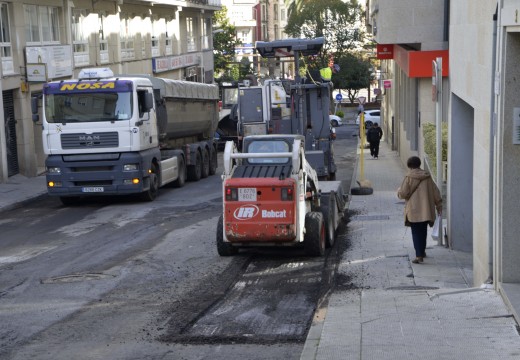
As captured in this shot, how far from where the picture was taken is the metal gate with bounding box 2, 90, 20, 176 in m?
30.0

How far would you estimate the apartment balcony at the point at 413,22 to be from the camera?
81.8ft

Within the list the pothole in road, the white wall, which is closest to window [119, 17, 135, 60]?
the pothole in road

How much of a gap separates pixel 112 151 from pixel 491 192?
1380 centimetres

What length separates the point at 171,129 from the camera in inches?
1037

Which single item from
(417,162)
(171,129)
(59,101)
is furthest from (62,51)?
(417,162)

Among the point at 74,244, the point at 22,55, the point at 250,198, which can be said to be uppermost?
the point at 22,55

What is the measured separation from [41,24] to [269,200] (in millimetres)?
20413

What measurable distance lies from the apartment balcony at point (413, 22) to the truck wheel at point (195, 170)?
717 cm

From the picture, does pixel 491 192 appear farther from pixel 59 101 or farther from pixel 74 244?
pixel 59 101

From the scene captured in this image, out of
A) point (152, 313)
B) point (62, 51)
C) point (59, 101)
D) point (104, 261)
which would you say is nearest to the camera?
point (152, 313)

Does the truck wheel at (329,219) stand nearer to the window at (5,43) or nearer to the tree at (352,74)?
the window at (5,43)

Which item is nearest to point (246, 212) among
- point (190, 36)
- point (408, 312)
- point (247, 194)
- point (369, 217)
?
point (247, 194)

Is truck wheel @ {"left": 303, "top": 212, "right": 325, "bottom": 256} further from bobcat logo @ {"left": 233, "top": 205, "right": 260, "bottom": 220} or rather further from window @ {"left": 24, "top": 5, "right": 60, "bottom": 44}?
window @ {"left": 24, "top": 5, "right": 60, "bottom": 44}

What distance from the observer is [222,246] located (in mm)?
15273
